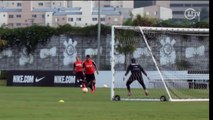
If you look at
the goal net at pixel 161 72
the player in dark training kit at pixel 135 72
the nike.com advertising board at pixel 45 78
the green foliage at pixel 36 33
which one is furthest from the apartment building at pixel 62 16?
the player in dark training kit at pixel 135 72

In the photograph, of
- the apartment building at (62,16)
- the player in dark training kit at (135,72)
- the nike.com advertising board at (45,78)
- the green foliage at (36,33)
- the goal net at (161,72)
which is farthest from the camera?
the apartment building at (62,16)

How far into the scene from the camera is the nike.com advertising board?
146 feet

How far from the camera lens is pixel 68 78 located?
147ft

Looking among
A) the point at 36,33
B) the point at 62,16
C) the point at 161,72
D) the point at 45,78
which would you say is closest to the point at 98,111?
the point at 161,72

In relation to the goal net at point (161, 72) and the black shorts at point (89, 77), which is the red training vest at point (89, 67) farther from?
the goal net at point (161, 72)

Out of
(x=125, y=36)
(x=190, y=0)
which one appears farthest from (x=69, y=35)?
(x=190, y=0)

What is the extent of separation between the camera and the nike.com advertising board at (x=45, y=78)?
44406 mm

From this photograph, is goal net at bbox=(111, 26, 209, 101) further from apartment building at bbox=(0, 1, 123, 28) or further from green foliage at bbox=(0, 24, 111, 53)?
apartment building at bbox=(0, 1, 123, 28)

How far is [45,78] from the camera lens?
44.4 meters

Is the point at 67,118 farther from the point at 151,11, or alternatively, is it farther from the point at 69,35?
the point at 151,11

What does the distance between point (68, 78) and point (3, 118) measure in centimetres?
3207

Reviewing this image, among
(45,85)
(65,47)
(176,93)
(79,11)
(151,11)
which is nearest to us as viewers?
(176,93)

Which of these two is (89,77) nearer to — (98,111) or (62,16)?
(98,111)

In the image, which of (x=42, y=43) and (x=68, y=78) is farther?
(x=42, y=43)
